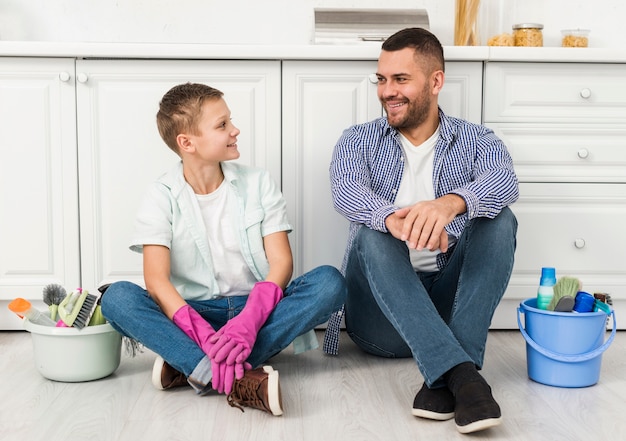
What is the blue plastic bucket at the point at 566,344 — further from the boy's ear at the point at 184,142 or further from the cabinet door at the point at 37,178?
the cabinet door at the point at 37,178

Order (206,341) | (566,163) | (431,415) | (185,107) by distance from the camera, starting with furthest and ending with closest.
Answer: (566,163) → (185,107) → (206,341) → (431,415)

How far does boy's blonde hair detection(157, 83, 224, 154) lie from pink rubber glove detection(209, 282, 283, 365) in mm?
419

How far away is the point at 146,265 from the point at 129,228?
44 centimetres

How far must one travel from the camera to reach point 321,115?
2178 mm

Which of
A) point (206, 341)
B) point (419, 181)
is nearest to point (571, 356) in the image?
point (419, 181)

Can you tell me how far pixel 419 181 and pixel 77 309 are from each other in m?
0.86

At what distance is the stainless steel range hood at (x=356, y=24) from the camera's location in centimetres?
232

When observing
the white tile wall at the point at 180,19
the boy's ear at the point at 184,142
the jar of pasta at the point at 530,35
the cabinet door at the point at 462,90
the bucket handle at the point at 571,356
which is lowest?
the bucket handle at the point at 571,356

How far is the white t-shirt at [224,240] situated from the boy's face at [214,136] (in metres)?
0.10

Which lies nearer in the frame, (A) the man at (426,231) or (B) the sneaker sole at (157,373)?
(A) the man at (426,231)

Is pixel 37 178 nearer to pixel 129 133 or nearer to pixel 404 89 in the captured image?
pixel 129 133

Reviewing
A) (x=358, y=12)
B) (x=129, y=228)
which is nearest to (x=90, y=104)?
(x=129, y=228)

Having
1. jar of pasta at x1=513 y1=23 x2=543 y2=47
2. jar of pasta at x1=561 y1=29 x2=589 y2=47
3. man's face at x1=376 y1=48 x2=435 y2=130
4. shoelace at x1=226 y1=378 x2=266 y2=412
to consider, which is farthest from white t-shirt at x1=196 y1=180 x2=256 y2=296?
jar of pasta at x1=561 y1=29 x2=589 y2=47

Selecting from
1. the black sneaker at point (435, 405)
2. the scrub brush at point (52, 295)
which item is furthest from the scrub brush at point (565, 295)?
the scrub brush at point (52, 295)
